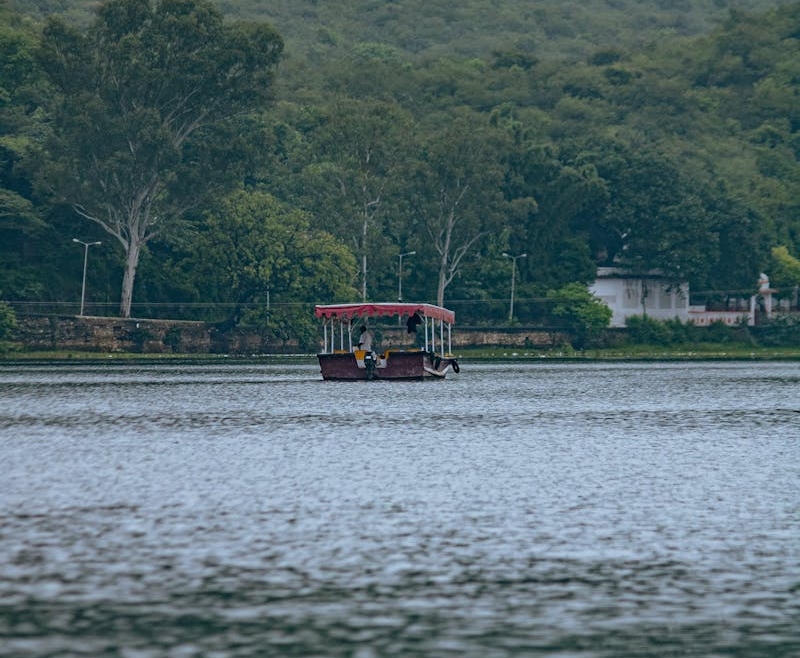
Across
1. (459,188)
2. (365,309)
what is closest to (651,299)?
(459,188)

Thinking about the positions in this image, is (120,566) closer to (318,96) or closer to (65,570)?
(65,570)

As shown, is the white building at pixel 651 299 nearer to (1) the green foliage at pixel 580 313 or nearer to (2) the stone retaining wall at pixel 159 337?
(1) the green foliage at pixel 580 313

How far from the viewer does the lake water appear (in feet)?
47.4

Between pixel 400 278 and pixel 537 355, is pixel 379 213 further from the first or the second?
pixel 537 355

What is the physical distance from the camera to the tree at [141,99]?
10162 cm

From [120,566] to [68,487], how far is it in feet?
28.7

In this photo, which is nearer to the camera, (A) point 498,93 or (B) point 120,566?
(B) point 120,566

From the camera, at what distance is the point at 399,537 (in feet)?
66.4

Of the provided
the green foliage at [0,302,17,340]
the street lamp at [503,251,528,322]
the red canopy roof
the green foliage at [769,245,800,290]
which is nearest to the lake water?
the red canopy roof

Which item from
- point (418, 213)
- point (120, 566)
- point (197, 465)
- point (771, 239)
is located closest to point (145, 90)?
point (418, 213)

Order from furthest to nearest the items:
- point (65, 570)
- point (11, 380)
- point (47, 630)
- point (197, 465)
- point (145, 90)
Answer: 1. point (145, 90)
2. point (11, 380)
3. point (197, 465)
4. point (65, 570)
5. point (47, 630)

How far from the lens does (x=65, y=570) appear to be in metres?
17.8

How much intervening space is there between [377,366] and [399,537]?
50.5 m

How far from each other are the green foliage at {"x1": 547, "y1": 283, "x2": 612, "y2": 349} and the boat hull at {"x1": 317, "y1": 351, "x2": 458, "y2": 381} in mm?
55934
